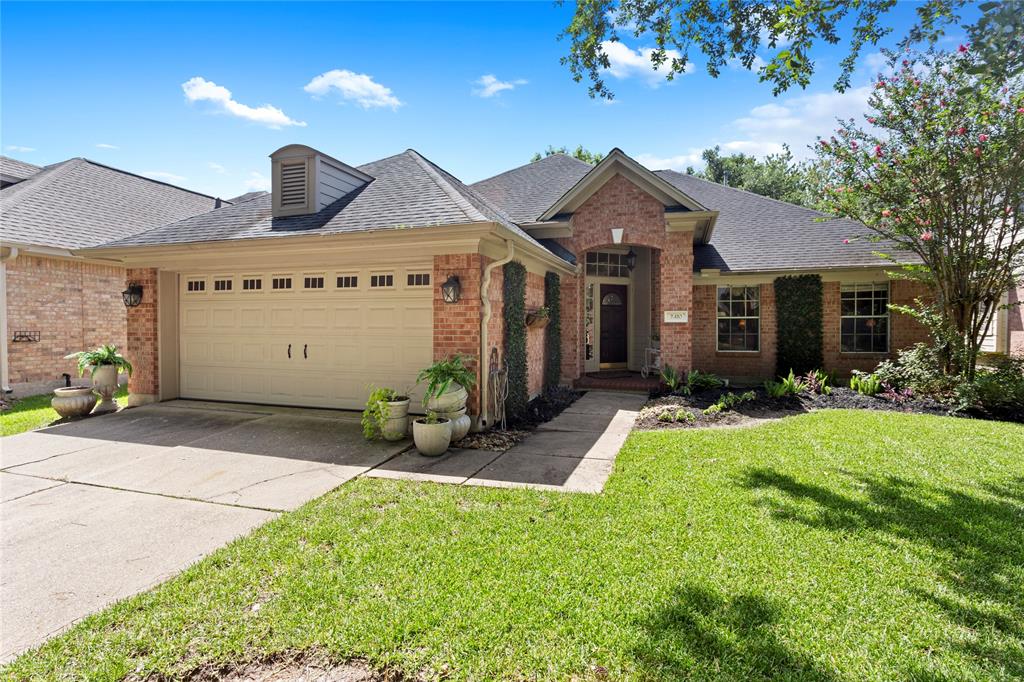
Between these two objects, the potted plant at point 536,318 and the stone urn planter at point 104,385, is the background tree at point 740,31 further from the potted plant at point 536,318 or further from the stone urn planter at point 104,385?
the stone urn planter at point 104,385

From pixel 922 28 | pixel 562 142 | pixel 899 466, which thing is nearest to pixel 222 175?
pixel 922 28

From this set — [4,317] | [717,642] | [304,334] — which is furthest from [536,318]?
[4,317]

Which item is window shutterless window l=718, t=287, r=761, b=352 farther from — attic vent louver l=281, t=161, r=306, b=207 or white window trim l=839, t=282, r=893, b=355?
attic vent louver l=281, t=161, r=306, b=207

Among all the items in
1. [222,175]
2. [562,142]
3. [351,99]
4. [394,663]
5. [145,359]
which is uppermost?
[562,142]

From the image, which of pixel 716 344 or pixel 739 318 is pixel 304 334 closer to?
pixel 716 344

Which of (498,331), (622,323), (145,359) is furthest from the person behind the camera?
(622,323)

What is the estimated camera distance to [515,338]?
8.03 metres

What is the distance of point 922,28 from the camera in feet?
18.5

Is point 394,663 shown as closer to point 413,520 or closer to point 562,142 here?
point 413,520

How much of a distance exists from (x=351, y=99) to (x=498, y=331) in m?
5.67

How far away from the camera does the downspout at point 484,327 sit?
674 cm

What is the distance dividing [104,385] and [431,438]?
6558 millimetres

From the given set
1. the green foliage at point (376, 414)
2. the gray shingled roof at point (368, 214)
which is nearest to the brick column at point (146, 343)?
the gray shingled roof at point (368, 214)

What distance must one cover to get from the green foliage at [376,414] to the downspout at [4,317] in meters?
8.45
